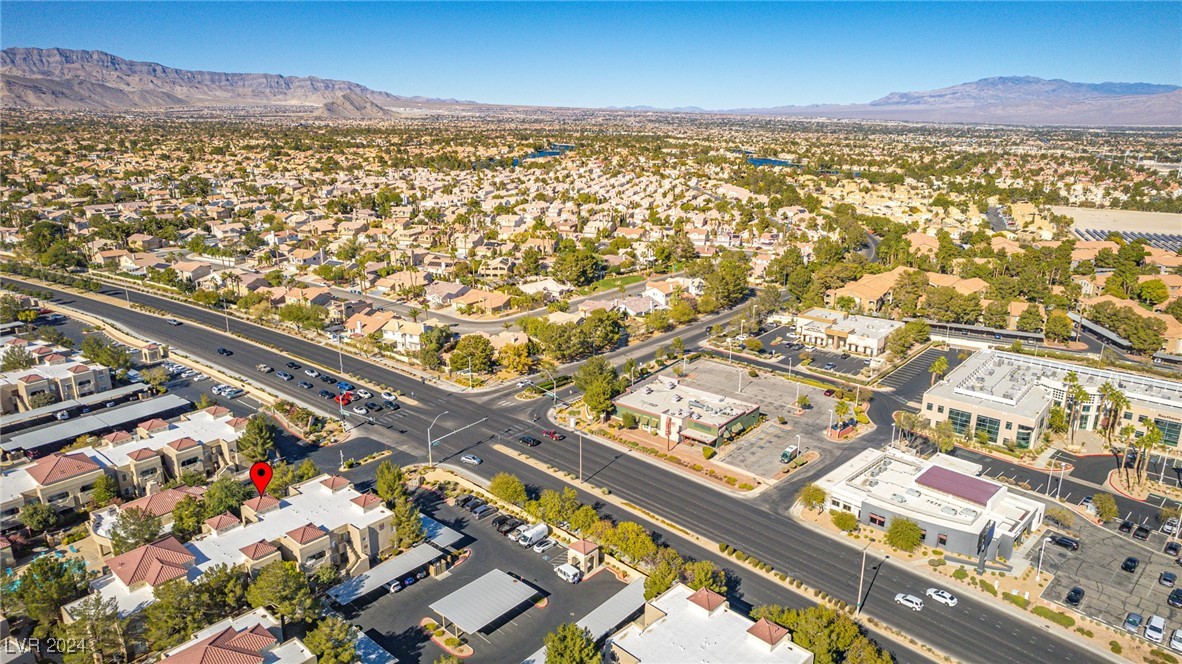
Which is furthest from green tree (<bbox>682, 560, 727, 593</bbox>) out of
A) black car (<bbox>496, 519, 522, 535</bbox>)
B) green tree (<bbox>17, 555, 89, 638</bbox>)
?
green tree (<bbox>17, 555, 89, 638</bbox>)

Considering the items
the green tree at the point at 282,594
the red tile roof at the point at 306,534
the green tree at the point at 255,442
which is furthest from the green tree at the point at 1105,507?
the green tree at the point at 255,442

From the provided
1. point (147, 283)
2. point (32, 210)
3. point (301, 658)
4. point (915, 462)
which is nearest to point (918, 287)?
point (915, 462)

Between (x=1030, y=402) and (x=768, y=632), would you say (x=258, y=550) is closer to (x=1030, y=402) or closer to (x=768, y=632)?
(x=768, y=632)

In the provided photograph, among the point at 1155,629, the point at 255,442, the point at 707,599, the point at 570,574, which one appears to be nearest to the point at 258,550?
the point at 255,442

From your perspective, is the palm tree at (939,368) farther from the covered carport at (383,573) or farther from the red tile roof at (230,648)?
the red tile roof at (230,648)

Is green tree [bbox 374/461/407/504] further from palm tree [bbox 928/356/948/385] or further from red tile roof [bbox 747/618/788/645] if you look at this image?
palm tree [bbox 928/356/948/385]

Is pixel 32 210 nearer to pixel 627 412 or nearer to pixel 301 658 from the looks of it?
pixel 627 412

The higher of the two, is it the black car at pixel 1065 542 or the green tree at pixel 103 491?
the green tree at pixel 103 491
